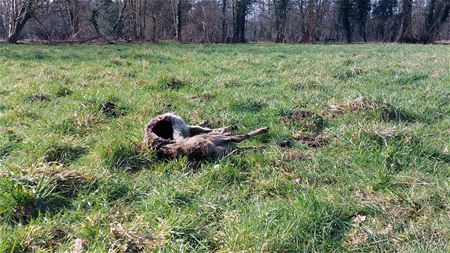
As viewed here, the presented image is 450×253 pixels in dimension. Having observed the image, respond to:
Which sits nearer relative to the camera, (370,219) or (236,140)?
(370,219)

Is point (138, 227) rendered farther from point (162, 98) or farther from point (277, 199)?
point (162, 98)

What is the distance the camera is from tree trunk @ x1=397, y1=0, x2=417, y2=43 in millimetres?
39562

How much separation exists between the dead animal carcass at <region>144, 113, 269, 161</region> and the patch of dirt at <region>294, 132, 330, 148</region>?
1.90ft

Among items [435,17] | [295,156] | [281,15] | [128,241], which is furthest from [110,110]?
[435,17]

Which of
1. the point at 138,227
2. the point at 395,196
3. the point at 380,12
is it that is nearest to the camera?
the point at 138,227

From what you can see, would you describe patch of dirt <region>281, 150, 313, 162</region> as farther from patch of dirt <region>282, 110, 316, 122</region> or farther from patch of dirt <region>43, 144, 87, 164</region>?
patch of dirt <region>43, 144, 87, 164</region>

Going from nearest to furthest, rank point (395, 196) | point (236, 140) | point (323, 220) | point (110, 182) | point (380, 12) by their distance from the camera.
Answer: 1. point (323, 220)
2. point (395, 196)
3. point (110, 182)
4. point (236, 140)
5. point (380, 12)

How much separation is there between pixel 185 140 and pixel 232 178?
74cm

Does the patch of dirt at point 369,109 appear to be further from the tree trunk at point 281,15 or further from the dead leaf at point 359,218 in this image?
the tree trunk at point 281,15

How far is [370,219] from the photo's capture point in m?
2.67

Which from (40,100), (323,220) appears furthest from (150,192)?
(40,100)

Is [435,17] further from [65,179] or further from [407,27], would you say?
[65,179]

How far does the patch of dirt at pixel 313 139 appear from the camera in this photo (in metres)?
4.29

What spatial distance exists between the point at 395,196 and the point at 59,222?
2447mm
